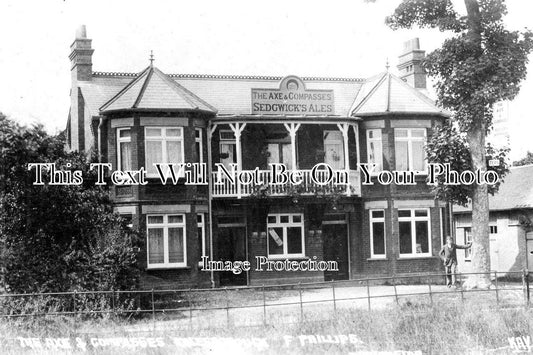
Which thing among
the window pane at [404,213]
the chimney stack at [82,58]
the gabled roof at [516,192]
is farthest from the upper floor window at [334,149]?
the chimney stack at [82,58]

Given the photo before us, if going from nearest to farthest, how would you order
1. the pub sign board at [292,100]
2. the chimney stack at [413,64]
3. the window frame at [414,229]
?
the pub sign board at [292,100] → the window frame at [414,229] → the chimney stack at [413,64]

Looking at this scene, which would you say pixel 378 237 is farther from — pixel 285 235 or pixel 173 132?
pixel 173 132

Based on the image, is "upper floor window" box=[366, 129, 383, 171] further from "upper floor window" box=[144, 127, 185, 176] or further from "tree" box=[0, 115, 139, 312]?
"tree" box=[0, 115, 139, 312]

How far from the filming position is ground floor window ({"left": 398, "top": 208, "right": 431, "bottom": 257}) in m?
26.5

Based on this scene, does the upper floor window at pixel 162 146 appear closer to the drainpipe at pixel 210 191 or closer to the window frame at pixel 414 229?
the drainpipe at pixel 210 191

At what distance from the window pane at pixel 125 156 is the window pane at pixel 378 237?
10241mm

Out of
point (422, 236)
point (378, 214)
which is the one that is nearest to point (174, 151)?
point (378, 214)

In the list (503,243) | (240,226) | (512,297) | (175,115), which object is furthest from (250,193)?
(503,243)

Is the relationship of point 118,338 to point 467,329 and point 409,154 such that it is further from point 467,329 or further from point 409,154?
point 409,154

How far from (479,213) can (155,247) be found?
455 inches

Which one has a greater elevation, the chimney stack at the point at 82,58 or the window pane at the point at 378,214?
the chimney stack at the point at 82,58

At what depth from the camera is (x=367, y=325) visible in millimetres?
15000

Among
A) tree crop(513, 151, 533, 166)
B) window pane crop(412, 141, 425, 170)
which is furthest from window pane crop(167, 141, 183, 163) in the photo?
tree crop(513, 151, 533, 166)

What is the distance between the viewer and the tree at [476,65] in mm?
19922
